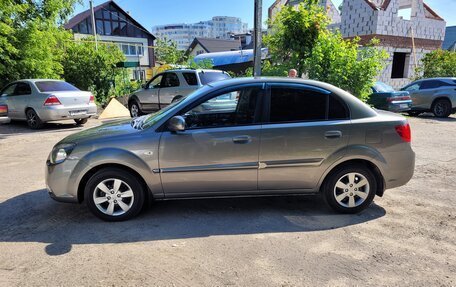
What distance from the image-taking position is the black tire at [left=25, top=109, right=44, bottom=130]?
10607 mm

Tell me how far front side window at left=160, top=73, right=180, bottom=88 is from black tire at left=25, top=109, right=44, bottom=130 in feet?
13.5

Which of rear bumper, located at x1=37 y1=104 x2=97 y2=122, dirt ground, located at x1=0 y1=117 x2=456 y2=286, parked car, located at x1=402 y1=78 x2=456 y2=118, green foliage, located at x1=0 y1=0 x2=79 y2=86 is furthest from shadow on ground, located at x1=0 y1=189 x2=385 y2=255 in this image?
parked car, located at x1=402 y1=78 x2=456 y2=118

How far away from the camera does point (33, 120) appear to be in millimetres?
10734

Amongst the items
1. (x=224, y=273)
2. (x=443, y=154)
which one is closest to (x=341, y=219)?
(x=224, y=273)

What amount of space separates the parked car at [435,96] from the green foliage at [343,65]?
439cm

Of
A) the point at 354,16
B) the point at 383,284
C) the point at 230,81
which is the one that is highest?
the point at 354,16

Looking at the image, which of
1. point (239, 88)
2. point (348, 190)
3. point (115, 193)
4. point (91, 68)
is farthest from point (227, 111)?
point (91, 68)

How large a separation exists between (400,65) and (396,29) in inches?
Answer: 122

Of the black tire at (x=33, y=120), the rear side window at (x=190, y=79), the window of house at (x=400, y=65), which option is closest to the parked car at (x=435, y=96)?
the window of house at (x=400, y=65)

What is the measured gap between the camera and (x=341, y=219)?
4.23 meters

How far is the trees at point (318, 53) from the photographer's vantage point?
35.7 ft

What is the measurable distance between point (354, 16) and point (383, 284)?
1797 cm

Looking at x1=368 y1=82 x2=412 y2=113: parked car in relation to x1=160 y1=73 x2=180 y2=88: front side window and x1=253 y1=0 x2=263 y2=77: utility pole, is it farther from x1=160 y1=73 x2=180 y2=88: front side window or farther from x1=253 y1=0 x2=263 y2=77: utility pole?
x1=160 y1=73 x2=180 y2=88: front side window

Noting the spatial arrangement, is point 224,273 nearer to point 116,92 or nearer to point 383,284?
point 383,284
